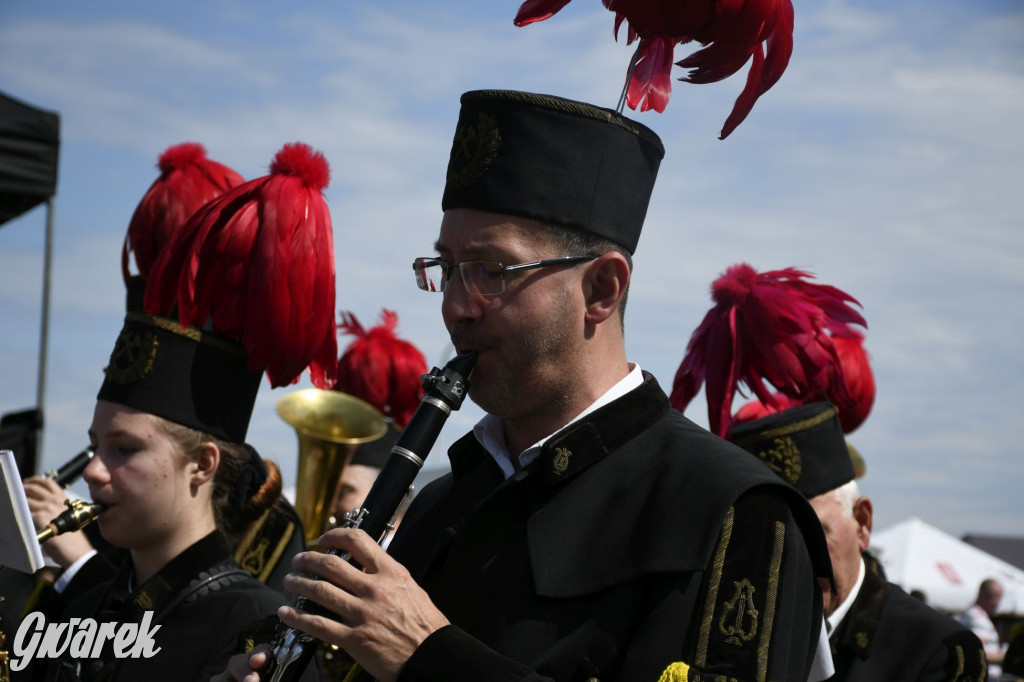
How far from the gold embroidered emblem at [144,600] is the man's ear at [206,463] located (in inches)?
15.6

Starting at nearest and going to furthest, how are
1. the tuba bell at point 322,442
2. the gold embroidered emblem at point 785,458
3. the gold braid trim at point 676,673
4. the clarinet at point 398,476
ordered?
1. the gold braid trim at point 676,673
2. the clarinet at point 398,476
3. the gold embroidered emblem at point 785,458
4. the tuba bell at point 322,442

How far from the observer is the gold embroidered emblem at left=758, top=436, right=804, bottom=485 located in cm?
497

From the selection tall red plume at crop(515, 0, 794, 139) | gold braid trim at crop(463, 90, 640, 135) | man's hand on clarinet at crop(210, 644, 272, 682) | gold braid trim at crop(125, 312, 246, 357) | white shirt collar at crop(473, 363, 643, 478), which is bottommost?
man's hand on clarinet at crop(210, 644, 272, 682)

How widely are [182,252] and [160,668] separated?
1.42 m

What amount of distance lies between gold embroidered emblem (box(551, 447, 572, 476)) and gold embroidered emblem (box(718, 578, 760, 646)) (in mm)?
482

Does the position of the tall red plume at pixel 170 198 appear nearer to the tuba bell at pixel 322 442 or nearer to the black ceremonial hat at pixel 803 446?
the tuba bell at pixel 322 442

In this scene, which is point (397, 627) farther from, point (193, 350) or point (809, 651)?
point (193, 350)

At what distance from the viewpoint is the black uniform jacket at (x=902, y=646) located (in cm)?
464

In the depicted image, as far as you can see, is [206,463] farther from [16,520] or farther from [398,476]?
[398,476]

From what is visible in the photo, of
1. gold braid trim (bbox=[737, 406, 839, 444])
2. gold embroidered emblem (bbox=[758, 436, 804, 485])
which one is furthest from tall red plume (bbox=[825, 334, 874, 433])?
gold embroidered emblem (bbox=[758, 436, 804, 485])

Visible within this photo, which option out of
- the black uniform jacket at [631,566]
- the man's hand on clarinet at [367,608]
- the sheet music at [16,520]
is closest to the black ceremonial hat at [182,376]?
the sheet music at [16,520]

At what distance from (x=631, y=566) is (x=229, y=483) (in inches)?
86.0

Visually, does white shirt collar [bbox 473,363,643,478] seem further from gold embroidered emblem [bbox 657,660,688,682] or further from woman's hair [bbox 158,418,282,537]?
woman's hair [bbox 158,418,282,537]

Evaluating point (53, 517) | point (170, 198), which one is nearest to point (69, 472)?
point (53, 517)
